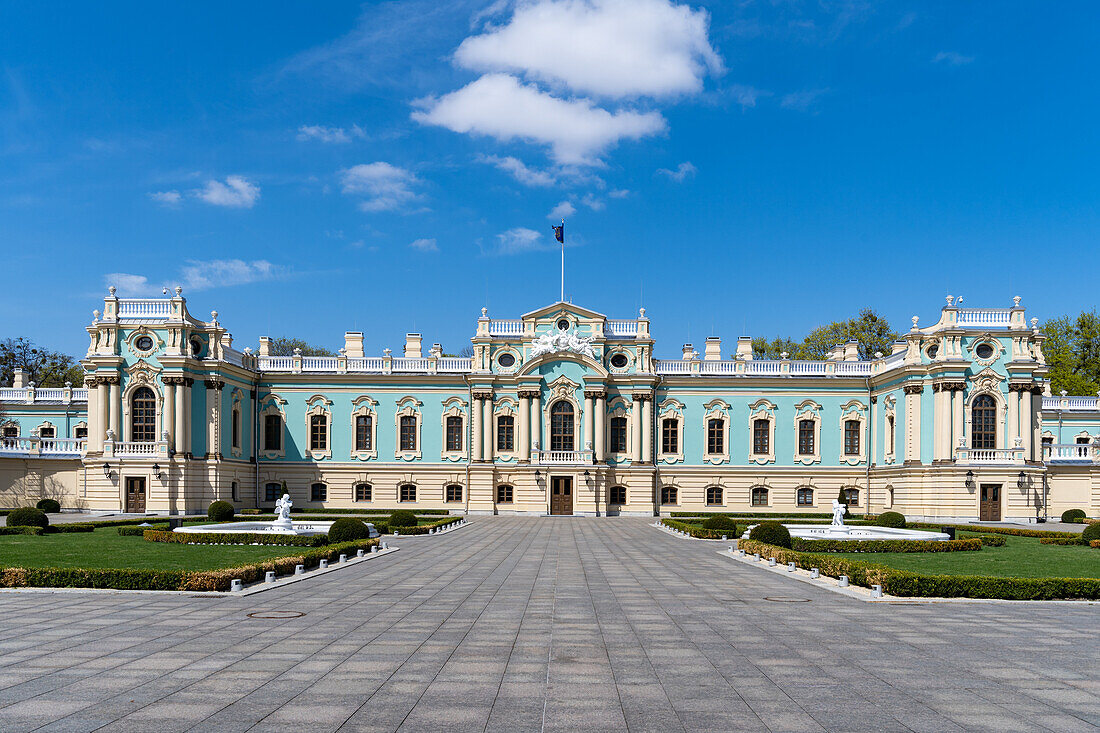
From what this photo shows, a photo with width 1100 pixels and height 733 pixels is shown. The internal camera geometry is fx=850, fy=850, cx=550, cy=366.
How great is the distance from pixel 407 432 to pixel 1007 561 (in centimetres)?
3834

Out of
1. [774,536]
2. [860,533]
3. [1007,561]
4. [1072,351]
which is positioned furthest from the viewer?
[1072,351]

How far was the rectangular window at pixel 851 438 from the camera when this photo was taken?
54.7 m

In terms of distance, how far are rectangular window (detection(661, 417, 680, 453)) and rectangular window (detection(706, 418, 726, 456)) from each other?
2016 mm

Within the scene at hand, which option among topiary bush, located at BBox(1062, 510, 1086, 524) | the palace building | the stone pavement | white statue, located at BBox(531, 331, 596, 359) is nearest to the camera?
the stone pavement

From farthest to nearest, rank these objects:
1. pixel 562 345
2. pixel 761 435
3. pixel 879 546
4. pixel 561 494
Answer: pixel 761 435, pixel 562 345, pixel 561 494, pixel 879 546

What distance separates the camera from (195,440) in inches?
1912

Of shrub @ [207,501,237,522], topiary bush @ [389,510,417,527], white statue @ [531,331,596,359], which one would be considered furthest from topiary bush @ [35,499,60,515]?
white statue @ [531,331,596,359]

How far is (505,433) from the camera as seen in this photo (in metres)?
54.7

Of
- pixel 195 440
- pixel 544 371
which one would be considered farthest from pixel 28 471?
pixel 544 371

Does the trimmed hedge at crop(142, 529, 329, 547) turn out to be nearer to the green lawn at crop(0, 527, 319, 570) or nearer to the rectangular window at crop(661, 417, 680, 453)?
the green lawn at crop(0, 527, 319, 570)

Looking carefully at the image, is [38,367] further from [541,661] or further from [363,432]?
[541,661]

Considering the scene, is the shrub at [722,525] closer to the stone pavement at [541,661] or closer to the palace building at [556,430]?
the stone pavement at [541,661]

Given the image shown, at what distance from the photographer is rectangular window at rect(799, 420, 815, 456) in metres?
54.9

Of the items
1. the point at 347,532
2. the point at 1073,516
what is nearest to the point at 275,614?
the point at 347,532
